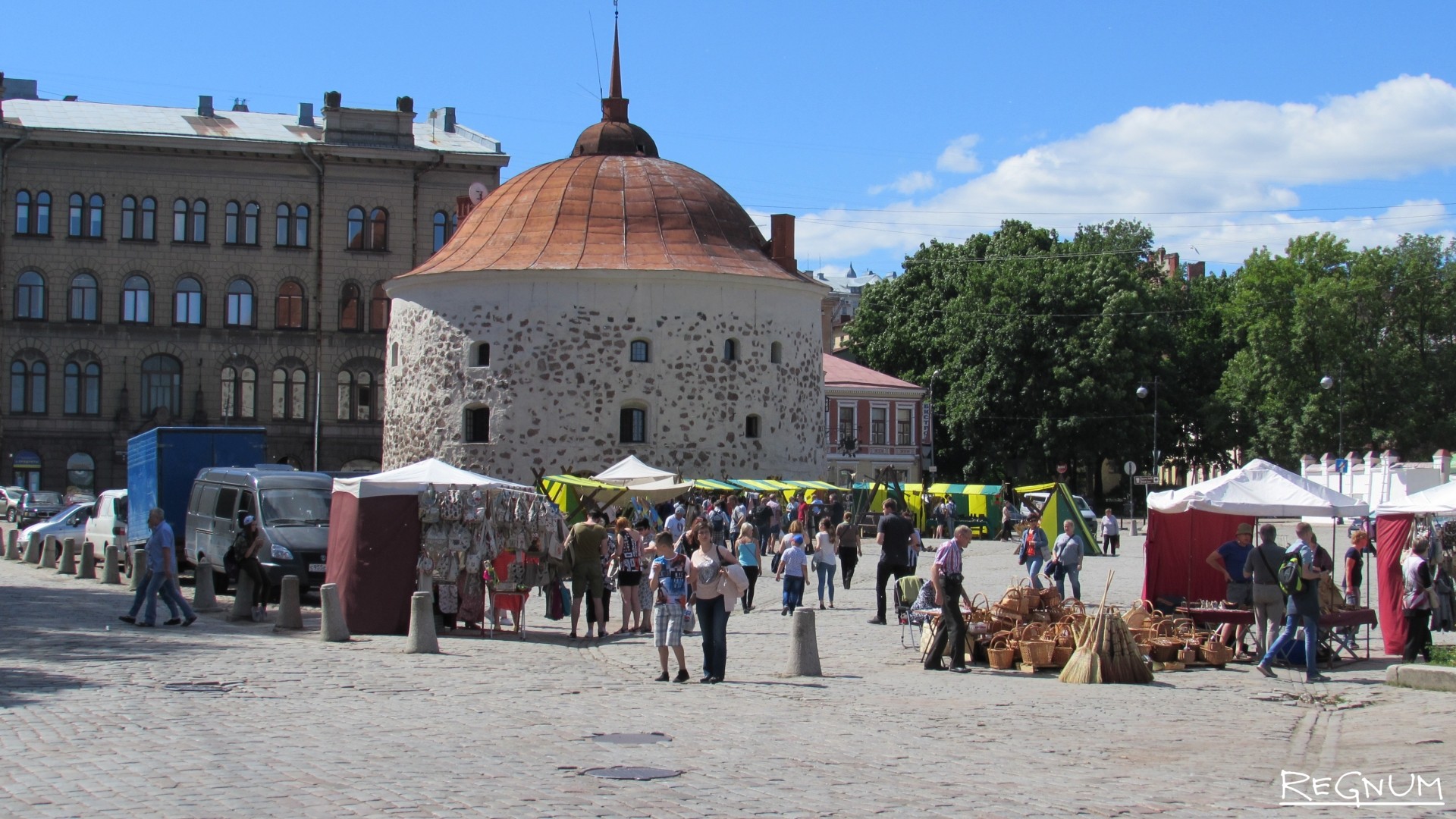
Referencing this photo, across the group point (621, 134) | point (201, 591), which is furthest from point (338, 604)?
point (621, 134)

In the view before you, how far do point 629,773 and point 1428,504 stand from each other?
10.8 metres

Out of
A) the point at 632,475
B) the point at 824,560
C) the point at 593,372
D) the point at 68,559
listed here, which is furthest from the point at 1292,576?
the point at 593,372

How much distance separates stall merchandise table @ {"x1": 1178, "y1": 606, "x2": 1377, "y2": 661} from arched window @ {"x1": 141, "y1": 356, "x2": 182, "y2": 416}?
161 feet

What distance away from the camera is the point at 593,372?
43.4m

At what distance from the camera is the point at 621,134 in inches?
1986

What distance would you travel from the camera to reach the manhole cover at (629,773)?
9.12 m

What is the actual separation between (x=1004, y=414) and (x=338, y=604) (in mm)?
49286

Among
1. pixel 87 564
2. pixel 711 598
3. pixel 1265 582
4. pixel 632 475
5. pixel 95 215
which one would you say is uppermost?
pixel 95 215

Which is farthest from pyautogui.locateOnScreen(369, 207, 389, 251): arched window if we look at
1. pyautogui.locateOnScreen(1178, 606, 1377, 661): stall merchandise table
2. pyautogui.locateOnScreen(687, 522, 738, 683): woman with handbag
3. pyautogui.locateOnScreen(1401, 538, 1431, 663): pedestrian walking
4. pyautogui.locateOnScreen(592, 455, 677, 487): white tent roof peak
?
pyautogui.locateOnScreen(1401, 538, 1431, 663): pedestrian walking

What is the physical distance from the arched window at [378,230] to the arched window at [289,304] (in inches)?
126

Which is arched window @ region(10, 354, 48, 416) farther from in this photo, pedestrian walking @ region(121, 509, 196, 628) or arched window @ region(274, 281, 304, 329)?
pedestrian walking @ region(121, 509, 196, 628)

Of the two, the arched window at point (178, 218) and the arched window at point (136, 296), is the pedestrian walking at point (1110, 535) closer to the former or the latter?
the arched window at point (178, 218)

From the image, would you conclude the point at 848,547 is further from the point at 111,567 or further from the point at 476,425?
the point at 476,425

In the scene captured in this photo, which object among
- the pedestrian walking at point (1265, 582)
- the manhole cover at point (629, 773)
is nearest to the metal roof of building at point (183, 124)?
the pedestrian walking at point (1265, 582)
